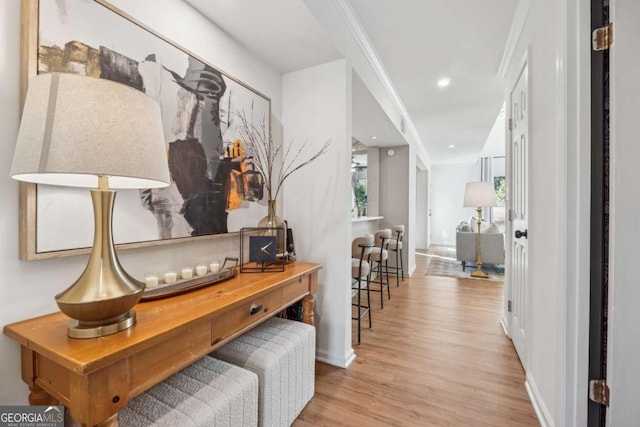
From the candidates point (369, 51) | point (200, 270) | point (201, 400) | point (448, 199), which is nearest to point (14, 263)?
point (200, 270)

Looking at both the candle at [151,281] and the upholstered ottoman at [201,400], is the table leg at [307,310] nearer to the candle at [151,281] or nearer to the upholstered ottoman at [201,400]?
the upholstered ottoman at [201,400]

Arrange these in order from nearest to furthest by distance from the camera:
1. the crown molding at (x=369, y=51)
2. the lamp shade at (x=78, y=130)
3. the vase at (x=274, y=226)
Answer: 1. the lamp shade at (x=78, y=130)
2. the vase at (x=274, y=226)
3. the crown molding at (x=369, y=51)

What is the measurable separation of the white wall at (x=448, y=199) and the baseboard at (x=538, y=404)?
7.70m

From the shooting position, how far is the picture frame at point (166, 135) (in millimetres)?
994

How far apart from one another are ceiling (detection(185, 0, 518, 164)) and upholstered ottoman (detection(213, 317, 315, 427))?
1840mm

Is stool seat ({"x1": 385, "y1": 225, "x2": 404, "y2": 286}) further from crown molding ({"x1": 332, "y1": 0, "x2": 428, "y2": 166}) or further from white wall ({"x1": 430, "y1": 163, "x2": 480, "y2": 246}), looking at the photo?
white wall ({"x1": 430, "y1": 163, "x2": 480, "y2": 246})

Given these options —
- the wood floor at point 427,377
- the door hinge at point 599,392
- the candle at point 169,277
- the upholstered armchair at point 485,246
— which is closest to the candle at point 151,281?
the candle at point 169,277

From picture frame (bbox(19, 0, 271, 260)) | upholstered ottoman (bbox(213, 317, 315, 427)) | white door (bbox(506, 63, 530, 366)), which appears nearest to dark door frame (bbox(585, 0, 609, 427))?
white door (bbox(506, 63, 530, 366))

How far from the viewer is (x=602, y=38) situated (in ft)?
3.76

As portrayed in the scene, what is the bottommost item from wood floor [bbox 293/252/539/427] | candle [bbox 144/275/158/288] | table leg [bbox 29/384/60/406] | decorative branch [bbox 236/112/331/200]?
wood floor [bbox 293/252/539/427]

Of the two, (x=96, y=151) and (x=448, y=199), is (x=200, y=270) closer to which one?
(x=96, y=151)

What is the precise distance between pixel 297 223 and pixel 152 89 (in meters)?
1.27

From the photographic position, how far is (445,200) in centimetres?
928

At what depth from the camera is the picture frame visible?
3.26 feet
